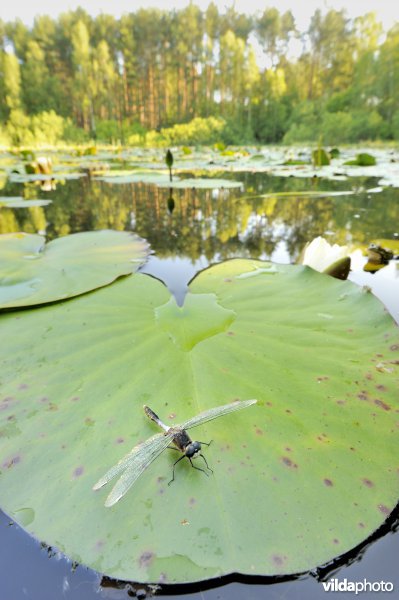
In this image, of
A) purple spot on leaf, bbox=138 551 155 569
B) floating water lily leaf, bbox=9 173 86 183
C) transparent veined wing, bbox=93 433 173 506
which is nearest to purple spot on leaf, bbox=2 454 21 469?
transparent veined wing, bbox=93 433 173 506

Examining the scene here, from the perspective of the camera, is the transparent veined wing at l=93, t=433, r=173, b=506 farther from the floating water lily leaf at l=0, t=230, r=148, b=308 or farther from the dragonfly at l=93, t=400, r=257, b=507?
the floating water lily leaf at l=0, t=230, r=148, b=308

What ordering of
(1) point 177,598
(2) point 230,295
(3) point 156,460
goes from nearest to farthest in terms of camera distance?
(1) point 177,598 → (3) point 156,460 → (2) point 230,295

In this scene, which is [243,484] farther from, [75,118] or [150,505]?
[75,118]

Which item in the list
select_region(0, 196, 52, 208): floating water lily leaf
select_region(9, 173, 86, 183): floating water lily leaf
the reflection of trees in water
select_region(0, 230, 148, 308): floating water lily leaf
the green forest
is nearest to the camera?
select_region(0, 230, 148, 308): floating water lily leaf

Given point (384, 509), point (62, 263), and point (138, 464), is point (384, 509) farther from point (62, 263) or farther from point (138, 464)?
point (62, 263)

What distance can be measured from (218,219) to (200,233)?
0.34m

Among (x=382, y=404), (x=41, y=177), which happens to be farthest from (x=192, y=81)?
(x=382, y=404)

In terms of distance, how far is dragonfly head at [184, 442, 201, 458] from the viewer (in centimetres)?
46

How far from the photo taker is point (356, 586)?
0.37 metres

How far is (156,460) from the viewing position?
50 centimetres

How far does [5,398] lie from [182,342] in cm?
37

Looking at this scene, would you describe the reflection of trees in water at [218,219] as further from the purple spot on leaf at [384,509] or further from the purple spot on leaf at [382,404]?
the purple spot on leaf at [384,509]

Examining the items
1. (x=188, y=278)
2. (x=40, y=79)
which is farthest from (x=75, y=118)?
(x=188, y=278)

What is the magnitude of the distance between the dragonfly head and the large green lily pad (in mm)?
32
